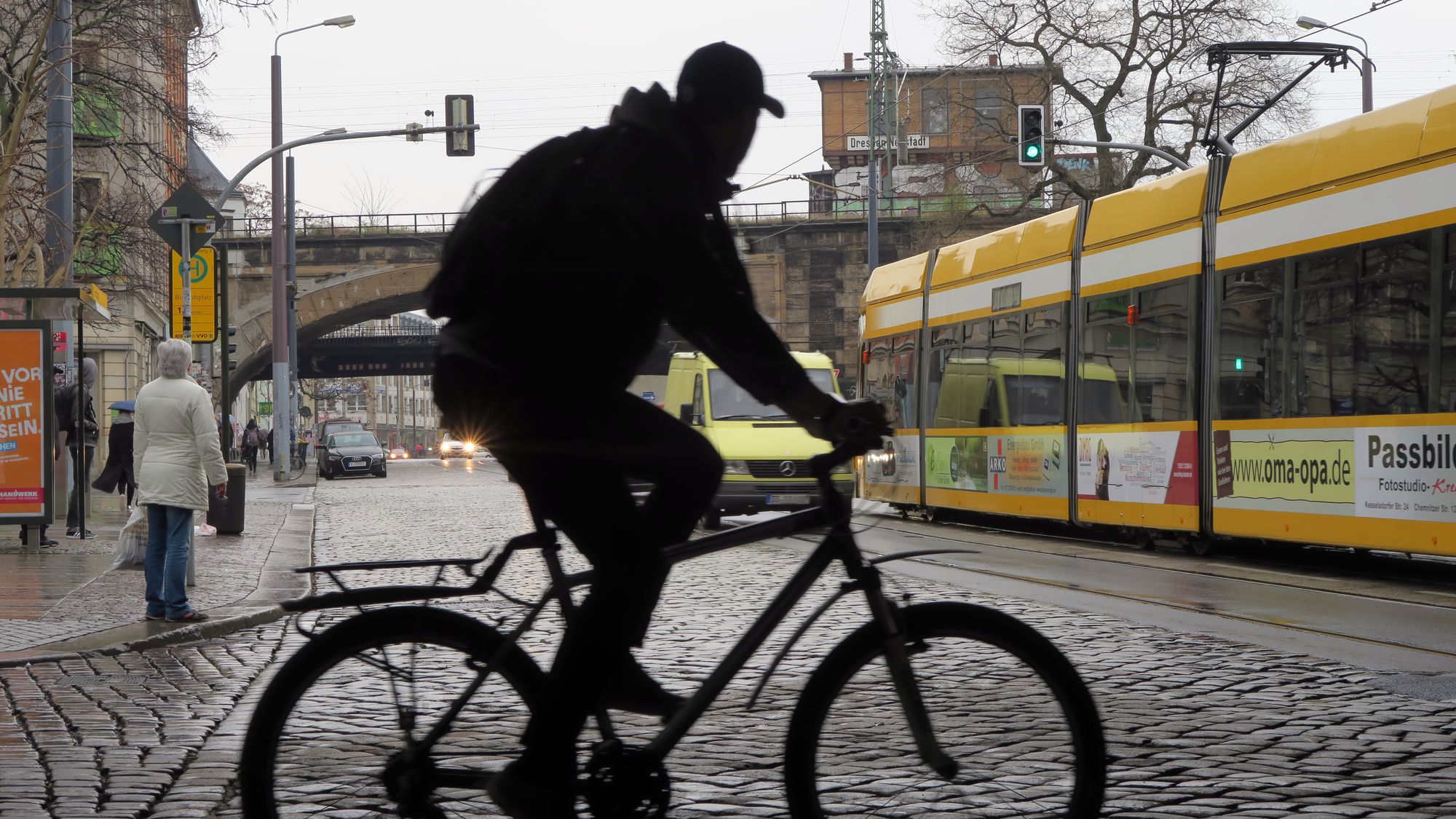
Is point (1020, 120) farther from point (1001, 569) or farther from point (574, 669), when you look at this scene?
point (574, 669)

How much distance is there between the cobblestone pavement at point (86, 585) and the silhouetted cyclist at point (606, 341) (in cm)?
569

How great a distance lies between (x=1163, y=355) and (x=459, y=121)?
13.5 meters

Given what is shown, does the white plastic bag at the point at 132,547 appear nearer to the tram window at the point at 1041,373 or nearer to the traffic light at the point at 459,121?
the tram window at the point at 1041,373

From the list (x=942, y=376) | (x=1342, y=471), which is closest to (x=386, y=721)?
(x=1342, y=471)

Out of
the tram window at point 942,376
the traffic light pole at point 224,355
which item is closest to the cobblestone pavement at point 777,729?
the tram window at point 942,376

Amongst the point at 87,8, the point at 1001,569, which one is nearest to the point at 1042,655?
the point at 1001,569

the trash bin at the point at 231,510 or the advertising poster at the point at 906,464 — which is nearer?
the trash bin at the point at 231,510

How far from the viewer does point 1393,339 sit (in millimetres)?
12258

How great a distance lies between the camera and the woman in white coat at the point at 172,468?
9859 millimetres

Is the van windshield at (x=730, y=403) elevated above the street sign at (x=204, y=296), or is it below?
below

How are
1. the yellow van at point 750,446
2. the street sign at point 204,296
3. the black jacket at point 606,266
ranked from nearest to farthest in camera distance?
the black jacket at point 606,266 → the street sign at point 204,296 → the yellow van at point 750,446

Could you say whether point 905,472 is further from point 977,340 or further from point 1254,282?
point 1254,282

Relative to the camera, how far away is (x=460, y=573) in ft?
12.6

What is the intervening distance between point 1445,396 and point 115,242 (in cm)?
1881
